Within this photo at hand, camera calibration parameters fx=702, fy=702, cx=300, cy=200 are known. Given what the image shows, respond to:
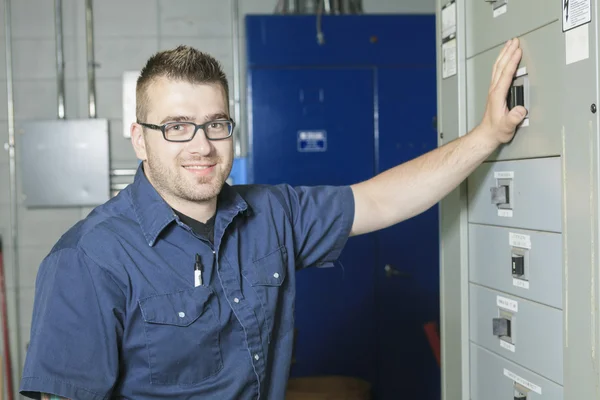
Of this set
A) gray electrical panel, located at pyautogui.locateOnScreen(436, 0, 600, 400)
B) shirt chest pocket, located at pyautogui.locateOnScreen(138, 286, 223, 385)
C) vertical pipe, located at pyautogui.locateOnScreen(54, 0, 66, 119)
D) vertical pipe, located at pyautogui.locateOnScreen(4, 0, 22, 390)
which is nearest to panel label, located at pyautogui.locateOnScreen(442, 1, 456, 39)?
gray electrical panel, located at pyautogui.locateOnScreen(436, 0, 600, 400)

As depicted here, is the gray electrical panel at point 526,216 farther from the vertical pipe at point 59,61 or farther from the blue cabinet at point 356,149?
the vertical pipe at point 59,61

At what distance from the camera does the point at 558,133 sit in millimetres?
1332

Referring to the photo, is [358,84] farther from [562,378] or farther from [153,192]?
[562,378]

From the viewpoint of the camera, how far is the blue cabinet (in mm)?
3342

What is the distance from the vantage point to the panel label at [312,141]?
11.0 feet

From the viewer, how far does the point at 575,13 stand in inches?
49.4

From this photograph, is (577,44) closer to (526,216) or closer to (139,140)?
(526,216)

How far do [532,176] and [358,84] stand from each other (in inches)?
80.0

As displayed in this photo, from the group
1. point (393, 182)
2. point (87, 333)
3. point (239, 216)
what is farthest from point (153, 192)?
point (393, 182)

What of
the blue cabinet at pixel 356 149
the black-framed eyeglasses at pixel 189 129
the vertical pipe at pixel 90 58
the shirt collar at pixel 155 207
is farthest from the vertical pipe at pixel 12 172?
the black-framed eyeglasses at pixel 189 129

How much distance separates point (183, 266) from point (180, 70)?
466 millimetres

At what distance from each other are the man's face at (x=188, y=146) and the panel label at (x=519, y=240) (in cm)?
69

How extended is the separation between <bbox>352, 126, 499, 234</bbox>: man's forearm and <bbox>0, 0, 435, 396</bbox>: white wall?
219 cm

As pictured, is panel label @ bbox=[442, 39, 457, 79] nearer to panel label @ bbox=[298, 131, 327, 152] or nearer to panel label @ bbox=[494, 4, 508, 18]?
panel label @ bbox=[494, 4, 508, 18]
